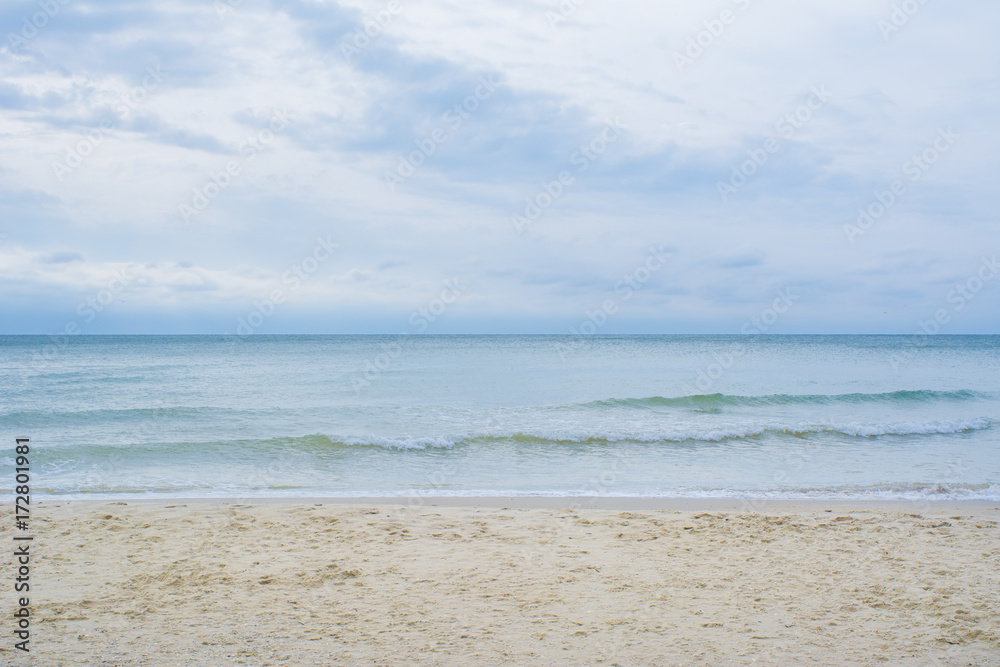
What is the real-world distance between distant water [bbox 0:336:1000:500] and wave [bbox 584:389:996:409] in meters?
0.11

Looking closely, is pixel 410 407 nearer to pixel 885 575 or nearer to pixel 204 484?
pixel 204 484

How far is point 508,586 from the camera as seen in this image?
5934 mm

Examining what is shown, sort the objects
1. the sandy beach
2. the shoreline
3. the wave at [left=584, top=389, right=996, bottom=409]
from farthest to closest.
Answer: the wave at [left=584, top=389, right=996, bottom=409] → the shoreline → the sandy beach

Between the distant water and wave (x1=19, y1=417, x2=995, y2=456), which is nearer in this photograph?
the distant water

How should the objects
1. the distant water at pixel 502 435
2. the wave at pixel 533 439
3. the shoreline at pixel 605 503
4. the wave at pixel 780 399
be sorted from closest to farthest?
Result: the shoreline at pixel 605 503
the distant water at pixel 502 435
the wave at pixel 533 439
the wave at pixel 780 399

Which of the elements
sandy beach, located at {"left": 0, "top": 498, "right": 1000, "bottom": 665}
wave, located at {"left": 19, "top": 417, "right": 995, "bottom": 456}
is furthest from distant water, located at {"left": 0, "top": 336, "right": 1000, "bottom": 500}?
sandy beach, located at {"left": 0, "top": 498, "right": 1000, "bottom": 665}

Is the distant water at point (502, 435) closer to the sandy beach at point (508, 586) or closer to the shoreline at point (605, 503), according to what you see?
the shoreline at point (605, 503)

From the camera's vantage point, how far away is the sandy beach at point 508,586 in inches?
184

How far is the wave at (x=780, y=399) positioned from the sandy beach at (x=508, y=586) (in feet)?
44.1

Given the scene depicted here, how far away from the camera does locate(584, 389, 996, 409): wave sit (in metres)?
22.5

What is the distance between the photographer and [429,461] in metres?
13.5

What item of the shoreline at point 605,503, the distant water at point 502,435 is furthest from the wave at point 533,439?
the shoreline at point 605,503

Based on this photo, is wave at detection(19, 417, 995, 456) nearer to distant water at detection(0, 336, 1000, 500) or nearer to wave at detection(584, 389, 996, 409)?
distant water at detection(0, 336, 1000, 500)

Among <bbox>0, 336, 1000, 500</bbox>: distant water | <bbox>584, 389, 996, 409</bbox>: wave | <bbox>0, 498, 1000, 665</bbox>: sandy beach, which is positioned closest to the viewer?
<bbox>0, 498, 1000, 665</bbox>: sandy beach
